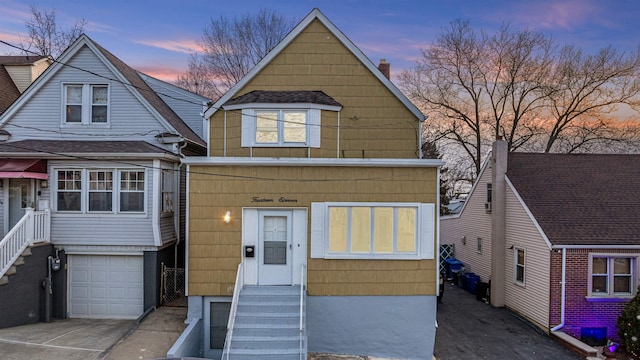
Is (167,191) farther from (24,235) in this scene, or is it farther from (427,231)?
(427,231)

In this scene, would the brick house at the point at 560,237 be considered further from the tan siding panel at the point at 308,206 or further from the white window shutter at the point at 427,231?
the tan siding panel at the point at 308,206

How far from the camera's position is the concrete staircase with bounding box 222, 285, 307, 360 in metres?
7.94

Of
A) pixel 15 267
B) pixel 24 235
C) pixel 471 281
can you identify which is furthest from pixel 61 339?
pixel 471 281

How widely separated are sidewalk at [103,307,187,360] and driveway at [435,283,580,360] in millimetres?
6914

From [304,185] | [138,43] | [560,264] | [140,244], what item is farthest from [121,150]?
[560,264]

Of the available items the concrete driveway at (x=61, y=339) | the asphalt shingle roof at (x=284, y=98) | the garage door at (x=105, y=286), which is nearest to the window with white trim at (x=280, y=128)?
the asphalt shingle roof at (x=284, y=98)

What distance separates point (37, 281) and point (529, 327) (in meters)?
15.1

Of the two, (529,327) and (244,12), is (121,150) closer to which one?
(529,327)

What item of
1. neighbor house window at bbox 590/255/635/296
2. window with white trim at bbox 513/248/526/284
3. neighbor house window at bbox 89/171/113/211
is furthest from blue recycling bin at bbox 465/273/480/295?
neighbor house window at bbox 89/171/113/211

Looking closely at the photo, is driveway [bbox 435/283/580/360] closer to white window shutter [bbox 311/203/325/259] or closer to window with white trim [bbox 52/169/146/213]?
white window shutter [bbox 311/203/325/259]

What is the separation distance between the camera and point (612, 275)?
11.9m

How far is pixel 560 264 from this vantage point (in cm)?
1180

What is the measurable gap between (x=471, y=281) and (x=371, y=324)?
9443 millimetres

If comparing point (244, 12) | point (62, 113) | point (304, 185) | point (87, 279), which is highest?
point (244, 12)
